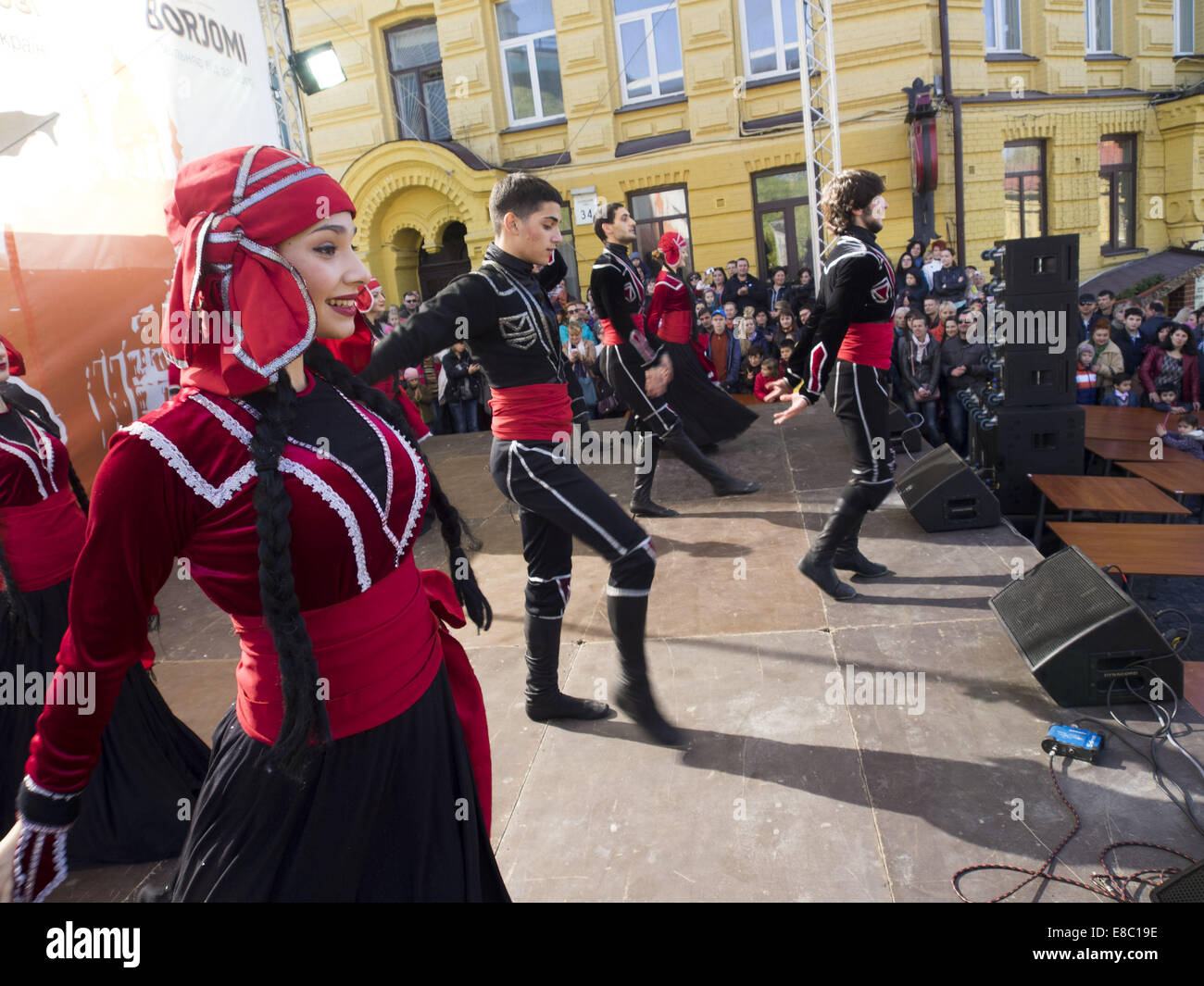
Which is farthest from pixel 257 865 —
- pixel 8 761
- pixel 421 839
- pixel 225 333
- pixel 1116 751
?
pixel 1116 751

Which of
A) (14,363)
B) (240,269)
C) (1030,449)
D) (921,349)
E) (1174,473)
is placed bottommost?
(1174,473)

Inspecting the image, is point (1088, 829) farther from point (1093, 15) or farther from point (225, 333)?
point (1093, 15)

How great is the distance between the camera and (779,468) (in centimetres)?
689

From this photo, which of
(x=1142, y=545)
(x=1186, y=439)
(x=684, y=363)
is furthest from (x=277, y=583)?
(x=1186, y=439)

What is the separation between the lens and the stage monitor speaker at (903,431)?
6938 mm

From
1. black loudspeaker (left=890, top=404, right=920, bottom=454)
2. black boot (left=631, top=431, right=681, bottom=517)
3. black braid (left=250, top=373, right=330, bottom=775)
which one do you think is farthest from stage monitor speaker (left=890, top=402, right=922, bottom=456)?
black braid (left=250, top=373, right=330, bottom=775)

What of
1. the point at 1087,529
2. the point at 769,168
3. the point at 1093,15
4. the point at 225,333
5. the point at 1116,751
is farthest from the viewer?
the point at 1093,15

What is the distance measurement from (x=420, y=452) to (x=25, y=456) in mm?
1963

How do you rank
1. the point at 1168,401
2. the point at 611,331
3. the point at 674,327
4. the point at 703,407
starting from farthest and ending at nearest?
the point at 1168,401, the point at 703,407, the point at 674,327, the point at 611,331

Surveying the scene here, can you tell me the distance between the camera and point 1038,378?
6652mm

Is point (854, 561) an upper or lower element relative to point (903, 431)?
lower

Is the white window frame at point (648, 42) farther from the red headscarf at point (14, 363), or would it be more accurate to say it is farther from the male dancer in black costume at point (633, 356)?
the red headscarf at point (14, 363)

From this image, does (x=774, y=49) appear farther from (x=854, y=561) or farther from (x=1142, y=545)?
(x=854, y=561)

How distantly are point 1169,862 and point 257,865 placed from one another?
2.40 metres
